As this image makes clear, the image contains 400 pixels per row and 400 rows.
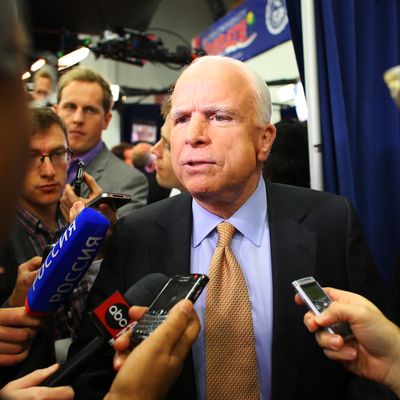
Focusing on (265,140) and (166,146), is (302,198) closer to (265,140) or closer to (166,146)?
(265,140)

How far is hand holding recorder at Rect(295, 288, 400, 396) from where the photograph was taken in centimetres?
87

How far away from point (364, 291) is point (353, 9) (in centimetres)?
99

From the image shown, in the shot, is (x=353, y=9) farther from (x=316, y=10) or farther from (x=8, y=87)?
(x=8, y=87)

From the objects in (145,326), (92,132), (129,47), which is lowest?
(145,326)

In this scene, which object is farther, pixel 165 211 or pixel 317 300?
pixel 165 211

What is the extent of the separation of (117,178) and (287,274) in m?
1.15

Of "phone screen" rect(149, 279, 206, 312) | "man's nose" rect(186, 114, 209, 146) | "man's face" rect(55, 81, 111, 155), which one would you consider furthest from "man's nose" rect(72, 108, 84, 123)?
"phone screen" rect(149, 279, 206, 312)

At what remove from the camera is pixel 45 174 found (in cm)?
150

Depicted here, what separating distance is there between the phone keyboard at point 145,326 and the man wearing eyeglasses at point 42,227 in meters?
0.34

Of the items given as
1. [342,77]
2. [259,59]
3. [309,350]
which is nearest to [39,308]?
[309,350]

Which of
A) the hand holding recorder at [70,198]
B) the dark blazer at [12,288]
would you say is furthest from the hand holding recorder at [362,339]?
the hand holding recorder at [70,198]

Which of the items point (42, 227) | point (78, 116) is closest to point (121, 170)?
point (78, 116)

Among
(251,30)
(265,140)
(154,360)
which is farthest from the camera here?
(251,30)

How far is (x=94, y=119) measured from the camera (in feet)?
7.41
